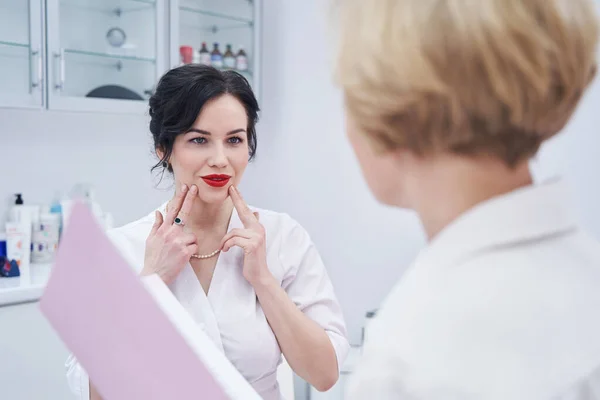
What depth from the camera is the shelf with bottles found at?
2.69 metres

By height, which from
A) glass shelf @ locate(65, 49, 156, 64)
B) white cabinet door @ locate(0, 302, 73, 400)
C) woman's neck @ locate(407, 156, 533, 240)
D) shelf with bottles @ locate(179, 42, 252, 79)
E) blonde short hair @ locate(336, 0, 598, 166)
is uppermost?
shelf with bottles @ locate(179, 42, 252, 79)

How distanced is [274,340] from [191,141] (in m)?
0.44

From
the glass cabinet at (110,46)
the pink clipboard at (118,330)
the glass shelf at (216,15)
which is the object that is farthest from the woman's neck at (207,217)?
the glass shelf at (216,15)

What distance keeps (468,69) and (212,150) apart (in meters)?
0.94

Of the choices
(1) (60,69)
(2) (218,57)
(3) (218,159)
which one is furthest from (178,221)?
(2) (218,57)

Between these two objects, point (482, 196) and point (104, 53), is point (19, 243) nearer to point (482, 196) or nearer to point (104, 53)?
point (104, 53)

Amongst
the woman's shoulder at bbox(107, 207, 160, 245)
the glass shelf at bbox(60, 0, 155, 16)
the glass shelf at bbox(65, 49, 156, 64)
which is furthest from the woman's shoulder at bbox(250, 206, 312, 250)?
the glass shelf at bbox(60, 0, 155, 16)

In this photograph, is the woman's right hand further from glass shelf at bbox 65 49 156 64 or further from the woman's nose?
glass shelf at bbox 65 49 156 64

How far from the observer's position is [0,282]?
83.5 inches

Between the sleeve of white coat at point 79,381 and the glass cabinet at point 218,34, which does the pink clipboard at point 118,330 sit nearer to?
the sleeve of white coat at point 79,381

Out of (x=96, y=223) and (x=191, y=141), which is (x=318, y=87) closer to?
(x=191, y=141)

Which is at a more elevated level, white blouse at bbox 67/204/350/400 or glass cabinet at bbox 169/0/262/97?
glass cabinet at bbox 169/0/262/97

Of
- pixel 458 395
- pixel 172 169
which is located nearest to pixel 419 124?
pixel 458 395

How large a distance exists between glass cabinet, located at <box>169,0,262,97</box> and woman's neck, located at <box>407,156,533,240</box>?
7.45 feet
